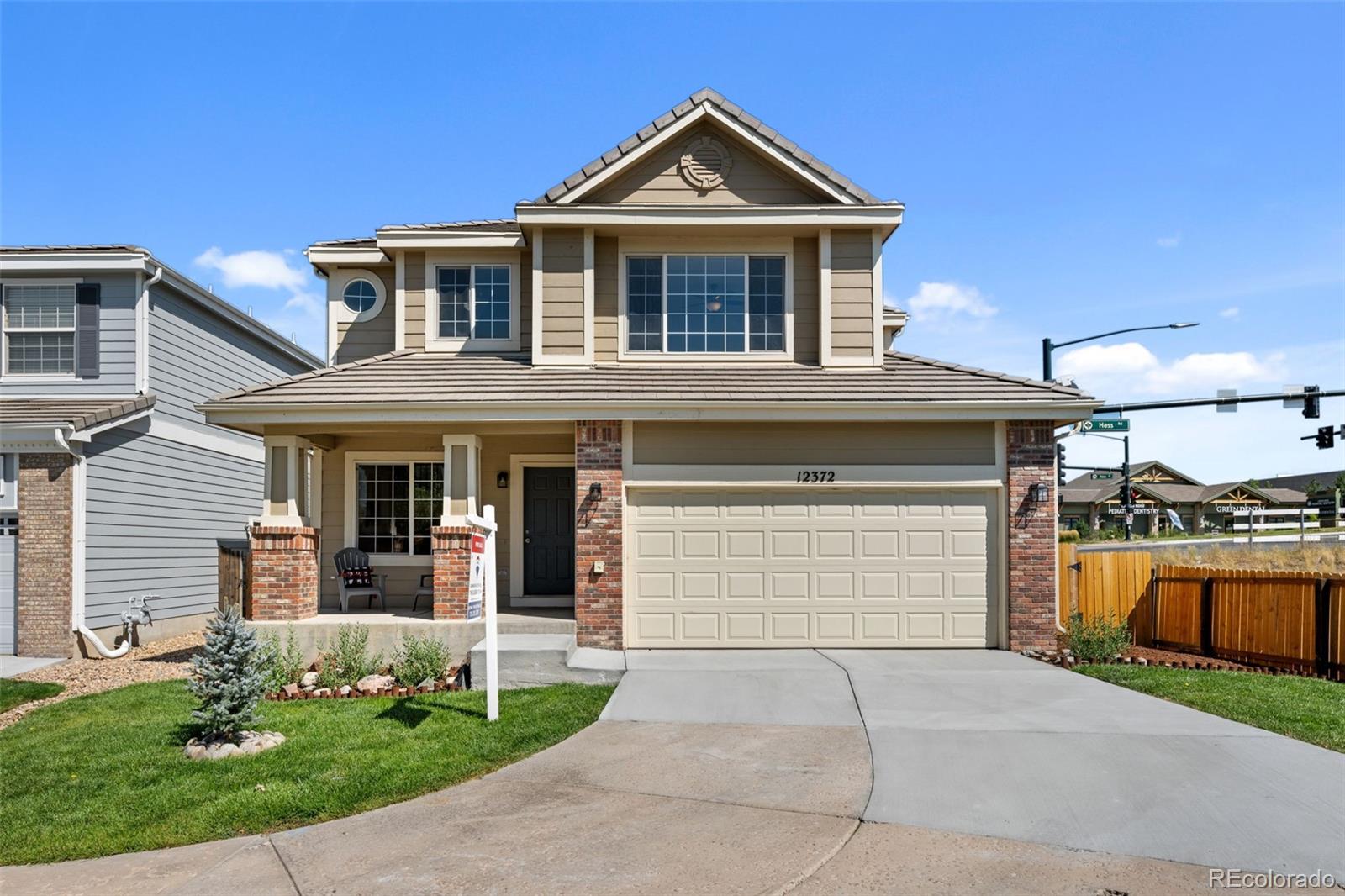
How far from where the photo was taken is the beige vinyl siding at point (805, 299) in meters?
13.3

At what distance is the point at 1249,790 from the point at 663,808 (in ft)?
13.4

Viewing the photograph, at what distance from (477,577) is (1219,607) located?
10.5 meters

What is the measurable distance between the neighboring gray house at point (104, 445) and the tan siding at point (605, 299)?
7470mm

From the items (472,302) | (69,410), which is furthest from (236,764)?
(69,410)

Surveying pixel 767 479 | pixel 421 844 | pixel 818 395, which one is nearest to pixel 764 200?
pixel 818 395

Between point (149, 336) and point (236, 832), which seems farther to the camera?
point (149, 336)

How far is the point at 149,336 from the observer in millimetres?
15180

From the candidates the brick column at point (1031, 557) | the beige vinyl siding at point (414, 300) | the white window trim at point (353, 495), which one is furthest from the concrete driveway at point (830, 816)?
the beige vinyl siding at point (414, 300)

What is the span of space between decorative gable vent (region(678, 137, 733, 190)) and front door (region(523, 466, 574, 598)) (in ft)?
15.3

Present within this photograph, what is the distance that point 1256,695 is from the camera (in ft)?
31.6

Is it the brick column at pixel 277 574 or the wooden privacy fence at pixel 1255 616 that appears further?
the brick column at pixel 277 574

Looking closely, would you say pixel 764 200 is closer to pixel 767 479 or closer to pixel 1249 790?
pixel 767 479

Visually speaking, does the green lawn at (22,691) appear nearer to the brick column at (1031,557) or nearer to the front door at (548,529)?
the front door at (548,529)

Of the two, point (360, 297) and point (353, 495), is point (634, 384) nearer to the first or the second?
point (353, 495)
